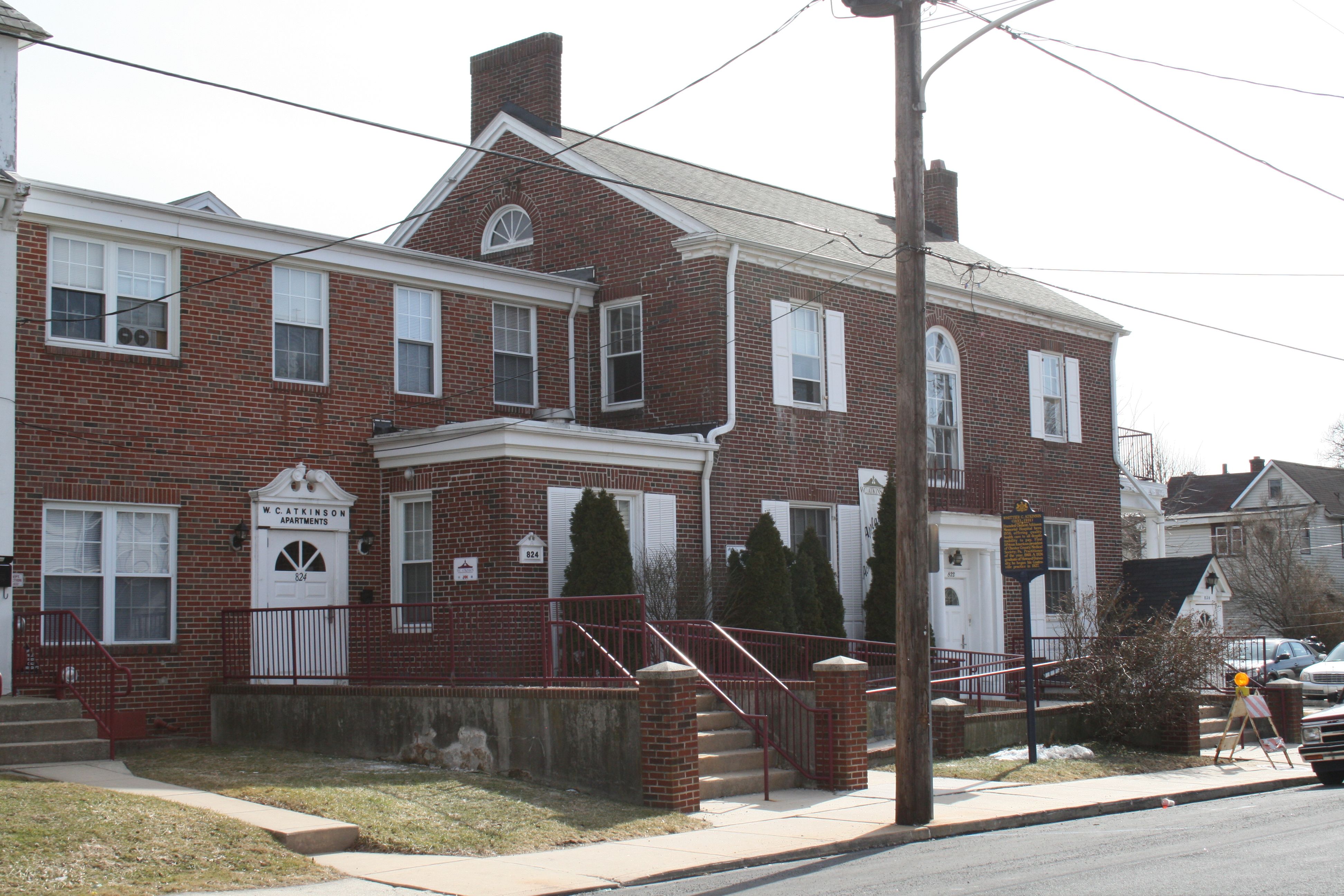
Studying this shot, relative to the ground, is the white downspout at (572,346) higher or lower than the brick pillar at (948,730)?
higher

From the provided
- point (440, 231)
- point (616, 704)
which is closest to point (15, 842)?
point (616, 704)

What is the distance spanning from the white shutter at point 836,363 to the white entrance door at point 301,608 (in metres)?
8.21

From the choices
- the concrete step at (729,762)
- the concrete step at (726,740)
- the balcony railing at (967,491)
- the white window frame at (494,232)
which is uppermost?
the white window frame at (494,232)

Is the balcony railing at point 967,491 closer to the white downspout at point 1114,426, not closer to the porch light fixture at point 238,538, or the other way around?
the white downspout at point 1114,426

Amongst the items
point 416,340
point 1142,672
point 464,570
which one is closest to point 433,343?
point 416,340

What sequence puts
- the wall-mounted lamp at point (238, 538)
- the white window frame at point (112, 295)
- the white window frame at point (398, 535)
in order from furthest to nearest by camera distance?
1. the white window frame at point (398, 535)
2. the wall-mounted lamp at point (238, 538)
3. the white window frame at point (112, 295)

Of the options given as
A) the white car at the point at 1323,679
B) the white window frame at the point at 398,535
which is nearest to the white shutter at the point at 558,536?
the white window frame at the point at 398,535

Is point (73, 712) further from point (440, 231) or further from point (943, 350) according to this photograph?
point (943, 350)

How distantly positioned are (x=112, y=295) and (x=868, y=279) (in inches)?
469

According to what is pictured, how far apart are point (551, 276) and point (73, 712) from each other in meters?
9.61

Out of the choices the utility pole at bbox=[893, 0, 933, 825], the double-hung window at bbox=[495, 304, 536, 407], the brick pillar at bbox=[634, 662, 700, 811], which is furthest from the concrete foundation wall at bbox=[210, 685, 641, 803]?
the double-hung window at bbox=[495, 304, 536, 407]

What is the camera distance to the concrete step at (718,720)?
14.6 meters

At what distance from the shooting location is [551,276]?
70.2 ft

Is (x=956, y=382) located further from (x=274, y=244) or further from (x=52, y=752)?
(x=52, y=752)
